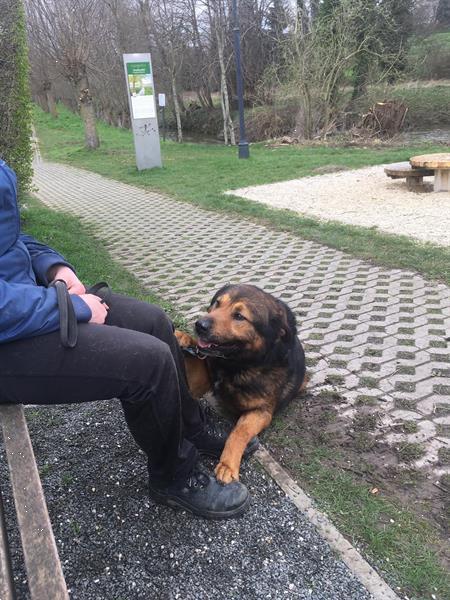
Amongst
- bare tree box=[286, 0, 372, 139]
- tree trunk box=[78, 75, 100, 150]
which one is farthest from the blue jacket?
tree trunk box=[78, 75, 100, 150]

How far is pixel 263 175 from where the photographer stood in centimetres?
1345

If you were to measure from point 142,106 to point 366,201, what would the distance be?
7.91m

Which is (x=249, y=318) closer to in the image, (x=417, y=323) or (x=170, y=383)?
(x=170, y=383)

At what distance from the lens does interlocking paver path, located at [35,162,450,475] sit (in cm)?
353

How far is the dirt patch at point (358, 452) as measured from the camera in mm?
2629

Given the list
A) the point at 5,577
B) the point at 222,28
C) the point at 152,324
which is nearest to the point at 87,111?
the point at 222,28

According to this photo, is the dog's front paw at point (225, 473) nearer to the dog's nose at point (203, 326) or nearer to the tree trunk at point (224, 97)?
the dog's nose at point (203, 326)

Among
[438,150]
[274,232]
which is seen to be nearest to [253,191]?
[274,232]

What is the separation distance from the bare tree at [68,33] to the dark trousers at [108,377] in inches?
790

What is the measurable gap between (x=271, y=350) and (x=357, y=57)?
859 inches

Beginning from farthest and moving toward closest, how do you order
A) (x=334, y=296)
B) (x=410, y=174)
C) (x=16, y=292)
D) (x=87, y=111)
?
(x=87, y=111) < (x=410, y=174) < (x=334, y=296) < (x=16, y=292)

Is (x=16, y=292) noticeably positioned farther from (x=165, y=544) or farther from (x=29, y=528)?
(x=165, y=544)

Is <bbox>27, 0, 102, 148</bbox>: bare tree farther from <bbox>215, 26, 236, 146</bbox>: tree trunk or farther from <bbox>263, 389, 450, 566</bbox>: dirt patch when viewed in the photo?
<bbox>263, 389, 450, 566</bbox>: dirt patch

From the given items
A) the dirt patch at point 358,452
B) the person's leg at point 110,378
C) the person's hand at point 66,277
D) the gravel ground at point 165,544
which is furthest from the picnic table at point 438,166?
the person's leg at point 110,378
